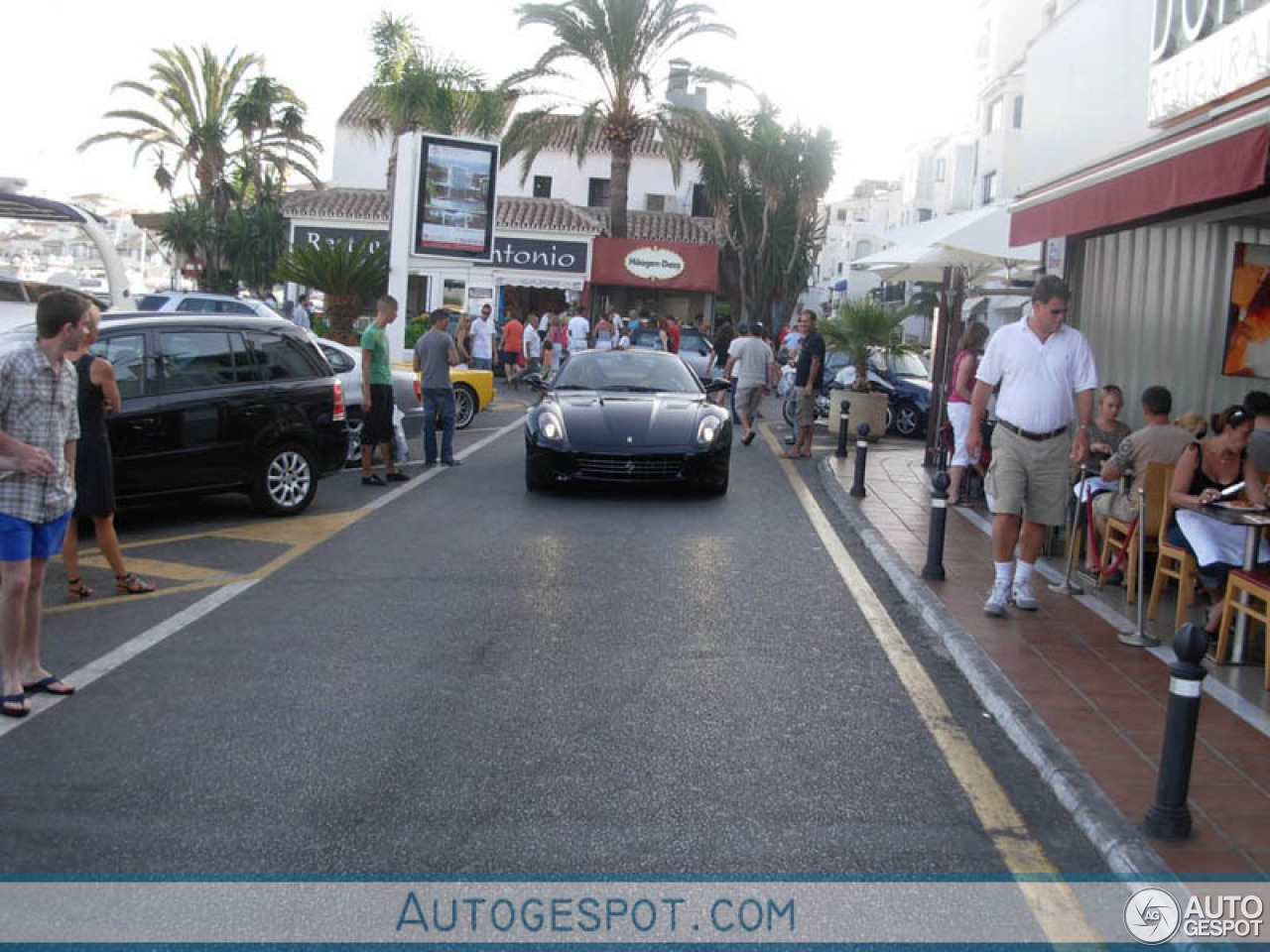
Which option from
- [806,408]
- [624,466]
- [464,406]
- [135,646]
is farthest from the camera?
[464,406]

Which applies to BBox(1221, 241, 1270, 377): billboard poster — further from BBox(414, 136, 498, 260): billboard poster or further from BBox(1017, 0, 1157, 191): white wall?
BBox(414, 136, 498, 260): billboard poster

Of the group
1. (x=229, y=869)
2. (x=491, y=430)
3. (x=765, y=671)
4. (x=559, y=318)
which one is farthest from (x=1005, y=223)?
(x=559, y=318)

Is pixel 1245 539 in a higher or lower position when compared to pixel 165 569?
higher

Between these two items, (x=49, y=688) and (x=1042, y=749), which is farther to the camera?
(x=49, y=688)

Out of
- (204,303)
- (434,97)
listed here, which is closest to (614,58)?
(434,97)

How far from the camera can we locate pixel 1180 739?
4.13 meters

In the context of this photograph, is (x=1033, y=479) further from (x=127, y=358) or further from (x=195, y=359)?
(x=127, y=358)

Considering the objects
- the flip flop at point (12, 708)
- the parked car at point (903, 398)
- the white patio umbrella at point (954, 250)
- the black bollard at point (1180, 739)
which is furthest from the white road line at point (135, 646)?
the parked car at point (903, 398)

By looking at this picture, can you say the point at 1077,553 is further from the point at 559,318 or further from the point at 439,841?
the point at 559,318

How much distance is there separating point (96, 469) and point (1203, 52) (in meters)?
8.00

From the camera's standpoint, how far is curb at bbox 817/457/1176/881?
4.03 metres

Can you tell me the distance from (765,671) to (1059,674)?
145 centimetres

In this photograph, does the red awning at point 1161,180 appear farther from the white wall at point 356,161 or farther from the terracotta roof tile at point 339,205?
the white wall at point 356,161

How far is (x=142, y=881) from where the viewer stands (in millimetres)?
3742
